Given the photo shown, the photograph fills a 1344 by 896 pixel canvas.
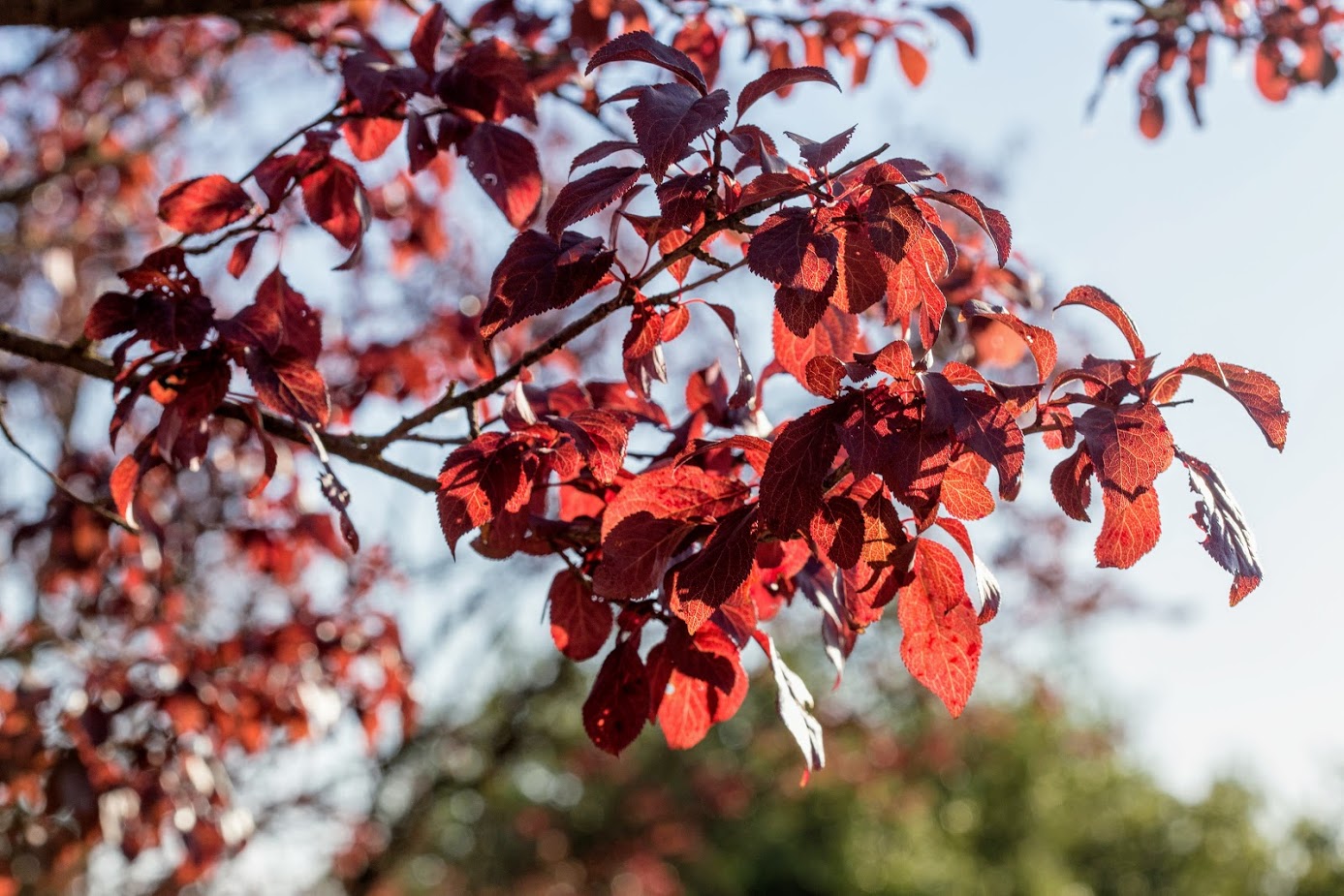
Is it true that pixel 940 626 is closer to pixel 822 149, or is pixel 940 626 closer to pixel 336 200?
pixel 822 149

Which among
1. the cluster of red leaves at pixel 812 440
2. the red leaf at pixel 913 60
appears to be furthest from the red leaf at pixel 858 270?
the red leaf at pixel 913 60

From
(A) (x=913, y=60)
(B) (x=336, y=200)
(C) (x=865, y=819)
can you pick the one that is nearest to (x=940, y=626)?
(B) (x=336, y=200)

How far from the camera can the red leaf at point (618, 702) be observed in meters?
1.36

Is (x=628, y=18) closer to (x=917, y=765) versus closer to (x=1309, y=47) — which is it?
(x=1309, y=47)

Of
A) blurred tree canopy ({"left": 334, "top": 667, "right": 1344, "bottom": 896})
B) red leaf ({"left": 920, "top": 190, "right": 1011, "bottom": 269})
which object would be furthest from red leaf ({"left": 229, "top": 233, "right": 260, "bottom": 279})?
blurred tree canopy ({"left": 334, "top": 667, "right": 1344, "bottom": 896})

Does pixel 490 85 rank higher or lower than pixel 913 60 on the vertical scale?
higher

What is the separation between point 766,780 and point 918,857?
3134 mm

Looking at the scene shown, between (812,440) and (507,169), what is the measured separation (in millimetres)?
720

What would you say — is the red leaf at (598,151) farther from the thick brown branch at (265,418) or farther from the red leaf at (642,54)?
the thick brown branch at (265,418)

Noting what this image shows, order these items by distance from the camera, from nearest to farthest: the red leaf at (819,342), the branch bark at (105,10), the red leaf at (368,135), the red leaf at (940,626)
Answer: the red leaf at (940,626), the red leaf at (819,342), the red leaf at (368,135), the branch bark at (105,10)

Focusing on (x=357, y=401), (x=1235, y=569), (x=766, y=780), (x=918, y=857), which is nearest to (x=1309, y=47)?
(x=1235, y=569)

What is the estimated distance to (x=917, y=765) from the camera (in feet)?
34.5

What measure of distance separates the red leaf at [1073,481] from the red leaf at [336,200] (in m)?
1.04

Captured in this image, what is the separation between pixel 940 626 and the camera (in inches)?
48.4
